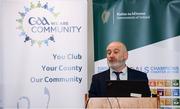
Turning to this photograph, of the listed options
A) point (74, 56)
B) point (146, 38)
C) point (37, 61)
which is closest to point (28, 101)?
point (37, 61)

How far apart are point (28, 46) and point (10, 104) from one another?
71 centimetres

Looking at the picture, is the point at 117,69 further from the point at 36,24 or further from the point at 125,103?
the point at 125,103

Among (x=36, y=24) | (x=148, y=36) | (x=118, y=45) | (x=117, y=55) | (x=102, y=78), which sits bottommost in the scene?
(x=102, y=78)

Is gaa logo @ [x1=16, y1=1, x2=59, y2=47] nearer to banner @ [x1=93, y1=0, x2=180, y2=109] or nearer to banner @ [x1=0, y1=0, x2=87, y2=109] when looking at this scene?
banner @ [x1=0, y1=0, x2=87, y2=109]

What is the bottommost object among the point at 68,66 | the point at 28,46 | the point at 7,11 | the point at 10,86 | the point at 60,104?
the point at 60,104

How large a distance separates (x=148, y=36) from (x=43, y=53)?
4.14 feet

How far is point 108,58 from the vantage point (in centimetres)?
359

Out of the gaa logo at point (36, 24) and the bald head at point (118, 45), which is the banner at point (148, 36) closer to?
the bald head at point (118, 45)

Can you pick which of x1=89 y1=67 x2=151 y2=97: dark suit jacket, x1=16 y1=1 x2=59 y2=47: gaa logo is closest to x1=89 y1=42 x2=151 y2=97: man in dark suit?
x1=89 y1=67 x2=151 y2=97: dark suit jacket

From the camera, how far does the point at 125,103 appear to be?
2156 millimetres

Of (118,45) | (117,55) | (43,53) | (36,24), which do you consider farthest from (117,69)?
(36,24)

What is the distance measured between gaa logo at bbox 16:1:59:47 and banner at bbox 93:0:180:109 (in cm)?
57

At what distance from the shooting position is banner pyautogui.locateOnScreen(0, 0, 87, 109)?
352cm

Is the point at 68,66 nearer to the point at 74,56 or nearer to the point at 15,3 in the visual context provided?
the point at 74,56
